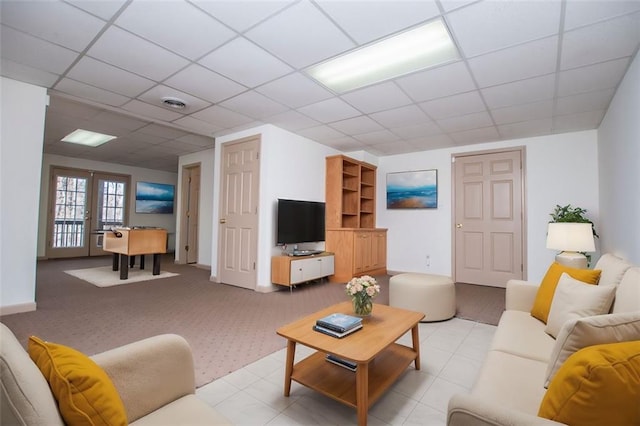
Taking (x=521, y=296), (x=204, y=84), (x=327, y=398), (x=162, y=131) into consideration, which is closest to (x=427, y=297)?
(x=521, y=296)

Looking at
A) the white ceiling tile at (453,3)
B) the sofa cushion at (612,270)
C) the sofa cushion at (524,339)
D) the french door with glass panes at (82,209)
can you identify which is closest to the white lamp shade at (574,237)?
the sofa cushion at (612,270)

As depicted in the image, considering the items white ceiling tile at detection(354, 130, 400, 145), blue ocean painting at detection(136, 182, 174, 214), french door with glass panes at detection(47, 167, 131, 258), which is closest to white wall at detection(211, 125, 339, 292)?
white ceiling tile at detection(354, 130, 400, 145)

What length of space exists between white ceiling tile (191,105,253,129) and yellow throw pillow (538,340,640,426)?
12.9 ft

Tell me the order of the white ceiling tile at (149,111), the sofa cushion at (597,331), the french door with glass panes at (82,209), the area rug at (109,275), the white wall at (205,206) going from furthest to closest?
1. the french door with glass panes at (82,209)
2. the white wall at (205,206)
3. the area rug at (109,275)
4. the white ceiling tile at (149,111)
5. the sofa cushion at (597,331)

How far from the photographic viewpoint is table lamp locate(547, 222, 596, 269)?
288 centimetres

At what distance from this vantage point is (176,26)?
2.16 m

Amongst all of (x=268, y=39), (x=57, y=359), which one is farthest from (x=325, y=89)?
(x=57, y=359)

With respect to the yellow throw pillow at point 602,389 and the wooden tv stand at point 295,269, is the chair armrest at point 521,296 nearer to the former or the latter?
the yellow throw pillow at point 602,389

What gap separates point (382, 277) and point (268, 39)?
172 inches

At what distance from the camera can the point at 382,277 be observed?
214 inches

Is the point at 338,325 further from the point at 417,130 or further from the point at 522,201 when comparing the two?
the point at 522,201

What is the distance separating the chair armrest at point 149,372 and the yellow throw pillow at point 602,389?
129cm

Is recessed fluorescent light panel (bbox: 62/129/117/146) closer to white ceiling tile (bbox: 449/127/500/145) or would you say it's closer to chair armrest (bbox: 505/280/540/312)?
white ceiling tile (bbox: 449/127/500/145)

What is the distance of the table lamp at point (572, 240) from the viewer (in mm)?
2885
